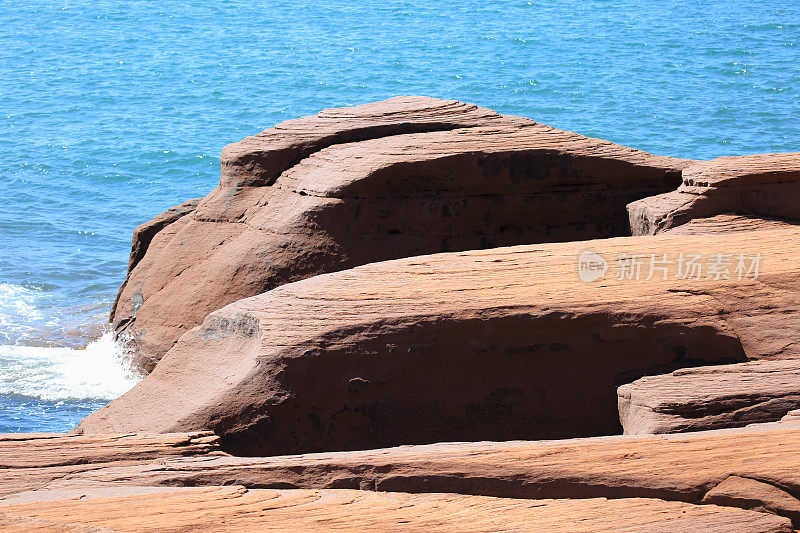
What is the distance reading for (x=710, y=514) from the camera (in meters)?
3.33

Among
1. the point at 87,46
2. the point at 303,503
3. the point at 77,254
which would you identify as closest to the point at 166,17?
the point at 87,46

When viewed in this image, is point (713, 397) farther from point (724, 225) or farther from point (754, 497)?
point (724, 225)

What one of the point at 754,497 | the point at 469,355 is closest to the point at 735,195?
the point at 469,355

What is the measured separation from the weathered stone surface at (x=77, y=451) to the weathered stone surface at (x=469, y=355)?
430 millimetres

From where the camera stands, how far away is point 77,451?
13.3 feet

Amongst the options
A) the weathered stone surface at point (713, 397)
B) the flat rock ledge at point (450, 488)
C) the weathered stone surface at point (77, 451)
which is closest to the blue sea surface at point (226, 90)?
the weathered stone surface at point (77, 451)

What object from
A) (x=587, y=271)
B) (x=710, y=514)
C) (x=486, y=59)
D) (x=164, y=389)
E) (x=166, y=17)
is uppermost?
(x=166, y=17)

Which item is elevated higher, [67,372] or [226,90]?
[226,90]

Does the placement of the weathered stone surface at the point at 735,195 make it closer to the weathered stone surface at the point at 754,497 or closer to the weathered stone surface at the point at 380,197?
the weathered stone surface at the point at 380,197

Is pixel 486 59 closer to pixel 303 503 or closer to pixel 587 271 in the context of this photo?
pixel 587 271

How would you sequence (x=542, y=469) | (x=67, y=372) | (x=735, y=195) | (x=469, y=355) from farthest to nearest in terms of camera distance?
(x=67, y=372) < (x=735, y=195) < (x=469, y=355) < (x=542, y=469)

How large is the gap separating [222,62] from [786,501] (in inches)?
896

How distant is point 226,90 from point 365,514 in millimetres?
19840

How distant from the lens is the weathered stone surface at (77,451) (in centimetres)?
386
